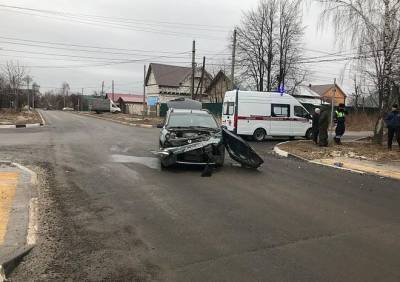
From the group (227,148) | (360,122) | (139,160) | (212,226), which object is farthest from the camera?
(360,122)

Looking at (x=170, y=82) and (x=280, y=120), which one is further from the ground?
(x=170, y=82)

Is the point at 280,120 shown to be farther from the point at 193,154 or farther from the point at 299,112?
the point at 193,154

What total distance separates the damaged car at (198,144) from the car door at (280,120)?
10369 millimetres

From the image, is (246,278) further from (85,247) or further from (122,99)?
(122,99)

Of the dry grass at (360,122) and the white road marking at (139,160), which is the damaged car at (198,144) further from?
the dry grass at (360,122)

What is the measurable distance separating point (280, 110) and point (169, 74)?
58265 millimetres

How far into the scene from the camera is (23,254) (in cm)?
575

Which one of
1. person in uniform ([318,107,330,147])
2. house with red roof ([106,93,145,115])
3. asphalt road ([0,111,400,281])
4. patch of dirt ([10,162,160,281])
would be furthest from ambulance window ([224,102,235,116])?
house with red roof ([106,93,145,115])

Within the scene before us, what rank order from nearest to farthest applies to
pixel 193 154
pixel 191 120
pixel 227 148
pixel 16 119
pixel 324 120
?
pixel 193 154 → pixel 227 148 → pixel 191 120 → pixel 324 120 → pixel 16 119

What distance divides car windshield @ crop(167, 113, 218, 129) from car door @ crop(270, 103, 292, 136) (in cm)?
1031

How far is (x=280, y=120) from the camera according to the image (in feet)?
81.3

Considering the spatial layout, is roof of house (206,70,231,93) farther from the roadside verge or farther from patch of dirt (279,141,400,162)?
the roadside verge

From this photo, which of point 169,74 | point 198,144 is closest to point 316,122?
point 198,144

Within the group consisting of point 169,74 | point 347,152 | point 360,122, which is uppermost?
point 169,74
